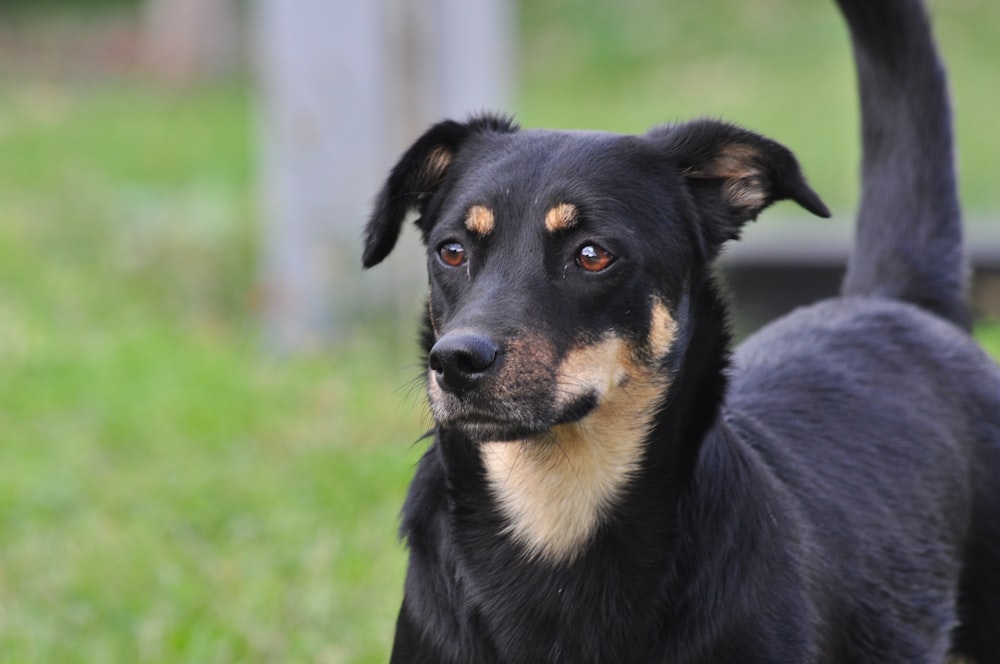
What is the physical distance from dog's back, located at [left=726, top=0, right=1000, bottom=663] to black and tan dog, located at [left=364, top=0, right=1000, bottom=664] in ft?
0.03

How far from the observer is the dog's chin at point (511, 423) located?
3.37 m

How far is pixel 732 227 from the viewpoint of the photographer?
386cm

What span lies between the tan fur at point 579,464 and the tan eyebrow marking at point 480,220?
1.42 ft

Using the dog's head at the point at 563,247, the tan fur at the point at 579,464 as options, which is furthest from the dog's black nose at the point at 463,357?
the tan fur at the point at 579,464

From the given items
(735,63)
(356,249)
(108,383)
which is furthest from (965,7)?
(108,383)

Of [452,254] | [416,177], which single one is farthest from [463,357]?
[416,177]

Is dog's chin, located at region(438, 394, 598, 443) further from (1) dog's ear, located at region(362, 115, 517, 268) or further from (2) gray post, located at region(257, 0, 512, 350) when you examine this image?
(2) gray post, located at region(257, 0, 512, 350)

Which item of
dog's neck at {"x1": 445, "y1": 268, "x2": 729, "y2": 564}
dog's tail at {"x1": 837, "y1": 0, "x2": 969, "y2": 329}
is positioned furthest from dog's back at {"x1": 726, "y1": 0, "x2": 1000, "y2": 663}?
dog's neck at {"x1": 445, "y1": 268, "x2": 729, "y2": 564}

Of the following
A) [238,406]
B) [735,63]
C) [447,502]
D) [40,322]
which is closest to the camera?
[447,502]

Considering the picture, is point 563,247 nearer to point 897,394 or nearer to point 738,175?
point 738,175

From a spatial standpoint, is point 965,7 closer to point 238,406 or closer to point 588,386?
point 238,406

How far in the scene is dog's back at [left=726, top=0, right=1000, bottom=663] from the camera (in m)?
3.88

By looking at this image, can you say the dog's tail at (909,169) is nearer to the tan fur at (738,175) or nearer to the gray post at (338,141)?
the tan fur at (738,175)

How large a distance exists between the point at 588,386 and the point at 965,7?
19929mm
